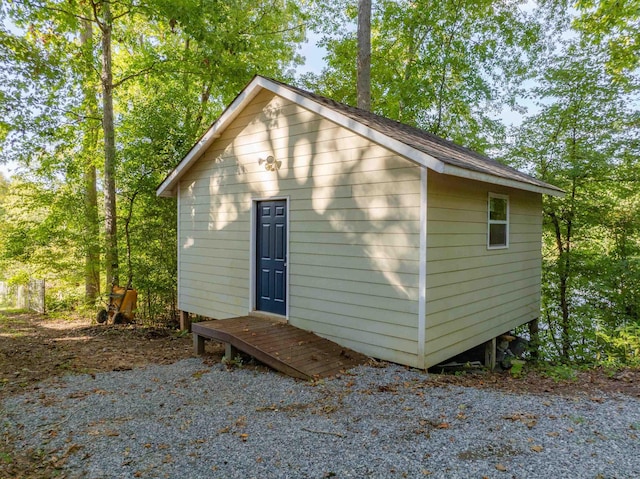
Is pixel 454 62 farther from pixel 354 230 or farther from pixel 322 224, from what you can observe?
pixel 354 230

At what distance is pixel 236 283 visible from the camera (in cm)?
743

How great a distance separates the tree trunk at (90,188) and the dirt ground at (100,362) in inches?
71.3

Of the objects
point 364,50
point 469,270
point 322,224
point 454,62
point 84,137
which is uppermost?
point 454,62

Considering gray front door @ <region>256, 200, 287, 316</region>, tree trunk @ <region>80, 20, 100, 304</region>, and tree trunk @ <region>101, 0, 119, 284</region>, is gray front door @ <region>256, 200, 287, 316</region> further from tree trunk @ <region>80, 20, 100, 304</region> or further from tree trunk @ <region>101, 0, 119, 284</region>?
tree trunk @ <region>80, 20, 100, 304</region>

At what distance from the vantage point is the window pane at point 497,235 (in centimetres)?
656

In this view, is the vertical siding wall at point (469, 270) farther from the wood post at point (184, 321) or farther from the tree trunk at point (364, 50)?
the wood post at point (184, 321)

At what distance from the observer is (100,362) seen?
20.5 ft

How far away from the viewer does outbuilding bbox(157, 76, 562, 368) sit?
16.8 ft

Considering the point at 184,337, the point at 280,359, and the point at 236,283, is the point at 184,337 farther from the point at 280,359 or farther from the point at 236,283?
the point at 280,359

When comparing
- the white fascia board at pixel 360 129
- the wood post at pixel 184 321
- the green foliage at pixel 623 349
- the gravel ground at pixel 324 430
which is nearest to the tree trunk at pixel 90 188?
the wood post at pixel 184 321

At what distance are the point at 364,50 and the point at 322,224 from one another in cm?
697

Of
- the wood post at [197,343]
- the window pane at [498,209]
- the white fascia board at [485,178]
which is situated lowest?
the wood post at [197,343]

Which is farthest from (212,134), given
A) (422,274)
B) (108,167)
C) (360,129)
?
(422,274)

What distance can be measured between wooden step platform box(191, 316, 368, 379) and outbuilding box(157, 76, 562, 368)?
0.24 m
